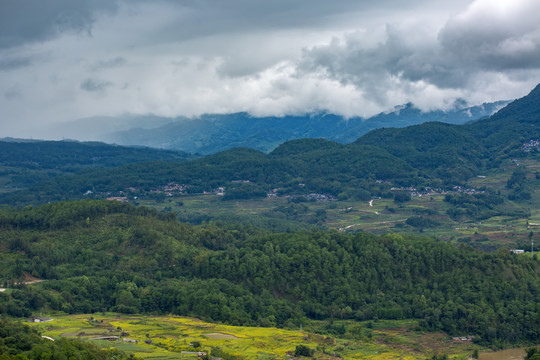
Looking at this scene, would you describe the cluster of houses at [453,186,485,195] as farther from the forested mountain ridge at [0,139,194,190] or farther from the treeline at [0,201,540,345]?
the forested mountain ridge at [0,139,194,190]

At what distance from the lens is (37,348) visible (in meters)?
31.8

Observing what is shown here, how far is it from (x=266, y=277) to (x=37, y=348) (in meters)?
28.8

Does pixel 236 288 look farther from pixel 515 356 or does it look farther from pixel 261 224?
pixel 261 224

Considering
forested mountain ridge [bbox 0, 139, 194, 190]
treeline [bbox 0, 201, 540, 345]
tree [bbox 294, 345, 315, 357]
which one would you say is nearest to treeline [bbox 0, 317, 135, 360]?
tree [bbox 294, 345, 315, 357]

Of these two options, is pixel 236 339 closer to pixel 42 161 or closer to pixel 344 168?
pixel 344 168

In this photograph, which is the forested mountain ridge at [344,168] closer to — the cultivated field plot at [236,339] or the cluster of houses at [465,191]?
the cluster of houses at [465,191]

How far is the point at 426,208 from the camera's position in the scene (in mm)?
109875

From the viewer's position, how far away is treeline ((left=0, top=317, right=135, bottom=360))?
31203mm

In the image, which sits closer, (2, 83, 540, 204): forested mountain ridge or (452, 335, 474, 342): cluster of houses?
(452, 335, 474, 342): cluster of houses

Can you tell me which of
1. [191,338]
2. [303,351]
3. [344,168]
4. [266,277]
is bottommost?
[303,351]

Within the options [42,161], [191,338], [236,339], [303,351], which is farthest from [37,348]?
[42,161]

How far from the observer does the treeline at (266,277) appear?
170 feet

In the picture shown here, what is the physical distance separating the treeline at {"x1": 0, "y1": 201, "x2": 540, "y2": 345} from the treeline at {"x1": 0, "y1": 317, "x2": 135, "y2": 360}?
1252cm

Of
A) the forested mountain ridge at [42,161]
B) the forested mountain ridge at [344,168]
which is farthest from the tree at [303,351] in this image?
the forested mountain ridge at [42,161]
